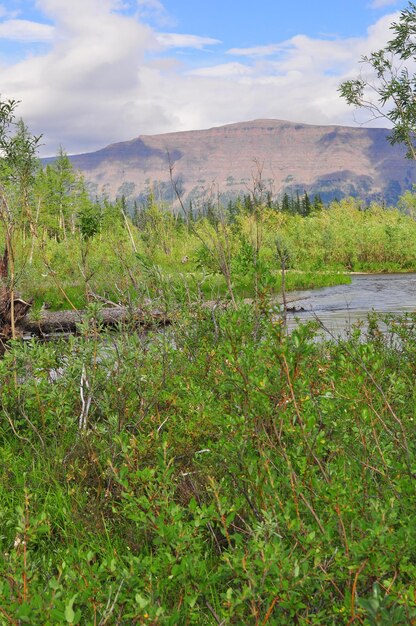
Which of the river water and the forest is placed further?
the river water

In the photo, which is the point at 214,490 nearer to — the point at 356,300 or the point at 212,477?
the point at 212,477

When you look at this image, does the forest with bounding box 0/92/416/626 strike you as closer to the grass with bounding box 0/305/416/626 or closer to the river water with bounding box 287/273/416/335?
the grass with bounding box 0/305/416/626

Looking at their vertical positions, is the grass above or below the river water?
above

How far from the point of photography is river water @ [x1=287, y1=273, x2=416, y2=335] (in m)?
19.0

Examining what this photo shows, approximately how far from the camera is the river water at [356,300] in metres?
19.0

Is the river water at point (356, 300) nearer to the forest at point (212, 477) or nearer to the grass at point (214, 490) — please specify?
the forest at point (212, 477)

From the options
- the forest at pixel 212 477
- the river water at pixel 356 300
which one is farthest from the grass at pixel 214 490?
the river water at pixel 356 300

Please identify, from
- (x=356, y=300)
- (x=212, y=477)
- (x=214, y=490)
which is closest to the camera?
(x=214, y=490)

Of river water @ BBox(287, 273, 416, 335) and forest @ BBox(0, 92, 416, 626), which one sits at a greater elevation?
forest @ BBox(0, 92, 416, 626)

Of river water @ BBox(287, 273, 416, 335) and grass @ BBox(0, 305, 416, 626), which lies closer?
grass @ BBox(0, 305, 416, 626)

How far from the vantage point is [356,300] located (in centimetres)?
2388

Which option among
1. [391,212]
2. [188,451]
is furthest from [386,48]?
[391,212]

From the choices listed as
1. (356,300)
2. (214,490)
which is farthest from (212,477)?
(356,300)

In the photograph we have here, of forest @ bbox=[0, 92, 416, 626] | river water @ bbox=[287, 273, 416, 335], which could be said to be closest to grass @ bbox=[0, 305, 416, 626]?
forest @ bbox=[0, 92, 416, 626]
